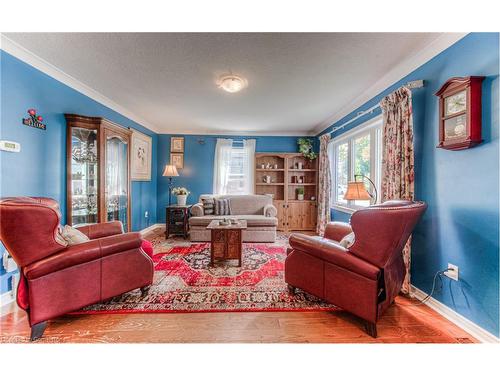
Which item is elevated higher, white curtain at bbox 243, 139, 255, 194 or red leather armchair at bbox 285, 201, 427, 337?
white curtain at bbox 243, 139, 255, 194

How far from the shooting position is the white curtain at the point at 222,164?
5.16m

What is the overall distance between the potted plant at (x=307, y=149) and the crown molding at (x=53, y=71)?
3.86 meters

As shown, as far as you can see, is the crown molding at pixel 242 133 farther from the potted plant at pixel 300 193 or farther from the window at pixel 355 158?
the potted plant at pixel 300 193

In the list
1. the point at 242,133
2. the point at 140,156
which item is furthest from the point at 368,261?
the point at 140,156

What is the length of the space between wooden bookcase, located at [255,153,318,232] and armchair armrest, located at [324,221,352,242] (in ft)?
8.53

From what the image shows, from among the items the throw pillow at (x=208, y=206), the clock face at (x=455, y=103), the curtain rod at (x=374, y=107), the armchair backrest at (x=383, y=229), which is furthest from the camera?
the throw pillow at (x=208, y=206)

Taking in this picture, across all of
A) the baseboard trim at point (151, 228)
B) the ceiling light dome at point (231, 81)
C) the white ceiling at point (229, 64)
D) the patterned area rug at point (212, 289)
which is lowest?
the patterned area rug at point (212, 289)

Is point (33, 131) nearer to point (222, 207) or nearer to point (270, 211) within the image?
point (222, 207)

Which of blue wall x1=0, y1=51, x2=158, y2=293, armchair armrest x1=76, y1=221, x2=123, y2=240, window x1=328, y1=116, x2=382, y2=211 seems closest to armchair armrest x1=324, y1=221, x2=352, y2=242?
window x1=328, y1=116, x2=382, y2=211

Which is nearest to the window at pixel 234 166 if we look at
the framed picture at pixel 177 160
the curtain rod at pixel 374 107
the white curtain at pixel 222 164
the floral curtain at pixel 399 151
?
the white curtain at pixel 222 164

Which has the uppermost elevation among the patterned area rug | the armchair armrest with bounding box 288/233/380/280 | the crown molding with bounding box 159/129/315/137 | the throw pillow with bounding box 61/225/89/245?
the crown molding with bounding box 159/129/315/137

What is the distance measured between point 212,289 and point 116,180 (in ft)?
7.65

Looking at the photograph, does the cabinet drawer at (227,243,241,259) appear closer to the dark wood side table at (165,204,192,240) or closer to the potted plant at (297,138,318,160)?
the dark wood side table at (165,204,192,240)

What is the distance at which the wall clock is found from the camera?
1.46 metres
